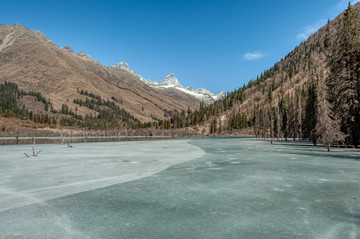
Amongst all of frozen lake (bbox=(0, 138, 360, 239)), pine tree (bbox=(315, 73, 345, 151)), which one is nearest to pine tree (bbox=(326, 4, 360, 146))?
pine tree (bbox=(315, 73, 345, 151))

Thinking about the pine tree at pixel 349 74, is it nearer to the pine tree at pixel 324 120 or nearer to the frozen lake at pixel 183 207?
the pine tree at pixel 324 120

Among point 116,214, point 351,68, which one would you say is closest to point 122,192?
point 116,214

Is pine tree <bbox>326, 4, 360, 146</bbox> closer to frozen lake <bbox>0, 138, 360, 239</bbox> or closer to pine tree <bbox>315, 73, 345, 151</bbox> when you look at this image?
pine tree <bbox>315, 73, 345, 151</bbox>

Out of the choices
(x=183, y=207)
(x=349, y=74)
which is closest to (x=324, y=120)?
(x=349, y=74)

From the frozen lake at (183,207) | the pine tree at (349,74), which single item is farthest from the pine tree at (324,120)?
the frozen lake at (183,207)

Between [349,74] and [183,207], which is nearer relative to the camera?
[183,207]

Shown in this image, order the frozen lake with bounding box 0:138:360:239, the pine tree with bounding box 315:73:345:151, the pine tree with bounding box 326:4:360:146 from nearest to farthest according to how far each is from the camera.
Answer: the frozen lake with bounding box 0:138:360:239
the pine tree with bounding box 315:73:345:151
the pine tree with bounding box 326:4:360:146

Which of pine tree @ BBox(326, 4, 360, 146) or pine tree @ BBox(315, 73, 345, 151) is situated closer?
pine tree @ BBox(315, 73, 345, 151)

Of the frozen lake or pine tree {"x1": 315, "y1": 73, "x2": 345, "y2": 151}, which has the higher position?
pine tree {"x1": 315, "y1": 73, "x2": 345, "y2": 151}

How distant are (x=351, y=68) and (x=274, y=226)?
159 feet

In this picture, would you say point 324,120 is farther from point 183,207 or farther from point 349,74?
point 183,207

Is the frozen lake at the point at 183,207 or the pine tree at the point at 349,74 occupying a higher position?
the pine tree at the point at 349,74

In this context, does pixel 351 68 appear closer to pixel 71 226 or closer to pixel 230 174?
pixel 230 174

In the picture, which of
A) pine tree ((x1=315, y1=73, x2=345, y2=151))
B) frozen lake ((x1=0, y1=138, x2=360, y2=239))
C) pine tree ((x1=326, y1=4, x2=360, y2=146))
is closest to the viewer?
frozen lake ((x1=0, y1=138, x2=360, y2=239))
